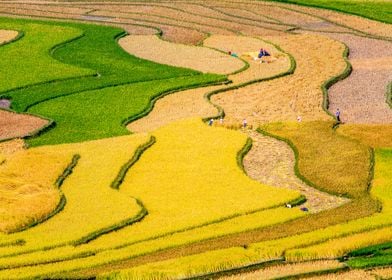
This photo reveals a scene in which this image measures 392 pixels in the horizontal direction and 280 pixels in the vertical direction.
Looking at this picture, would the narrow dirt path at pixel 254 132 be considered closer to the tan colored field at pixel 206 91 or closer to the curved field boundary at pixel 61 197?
the tan colored field at pixel 206 91

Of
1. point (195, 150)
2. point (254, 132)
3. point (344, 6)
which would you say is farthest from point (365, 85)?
point (344, 6)

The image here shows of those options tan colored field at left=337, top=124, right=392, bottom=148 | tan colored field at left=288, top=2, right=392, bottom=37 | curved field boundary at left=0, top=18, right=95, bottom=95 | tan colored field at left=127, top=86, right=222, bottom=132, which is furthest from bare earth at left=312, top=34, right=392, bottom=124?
curved field boundary at left=0, top=18, right=95, bottom=95

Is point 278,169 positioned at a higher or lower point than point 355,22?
higher

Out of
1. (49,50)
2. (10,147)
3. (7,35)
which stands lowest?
(7,35)

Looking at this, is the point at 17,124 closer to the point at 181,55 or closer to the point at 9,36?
the point at 181,55

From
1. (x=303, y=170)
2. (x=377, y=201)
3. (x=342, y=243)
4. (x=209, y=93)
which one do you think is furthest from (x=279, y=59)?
(x=342, y=243)

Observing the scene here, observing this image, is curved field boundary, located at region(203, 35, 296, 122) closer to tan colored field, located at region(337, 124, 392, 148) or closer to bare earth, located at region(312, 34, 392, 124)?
bare earth, located at region(312, 34, 392, 124)

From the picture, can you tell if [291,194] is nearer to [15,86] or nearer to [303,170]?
[303,170]
